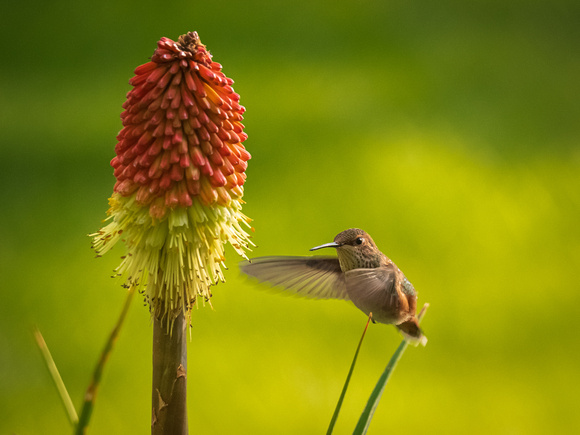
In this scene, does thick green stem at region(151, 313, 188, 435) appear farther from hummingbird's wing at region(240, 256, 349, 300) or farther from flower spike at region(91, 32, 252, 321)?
hummingbird's wing at region(240, 256, 349, 300)

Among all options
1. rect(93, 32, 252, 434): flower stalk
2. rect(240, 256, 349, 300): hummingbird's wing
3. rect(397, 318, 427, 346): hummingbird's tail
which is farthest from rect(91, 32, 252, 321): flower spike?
rect(397, 318, 427, 346): hummingbird's tail

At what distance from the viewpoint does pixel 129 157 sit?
0.55 metres

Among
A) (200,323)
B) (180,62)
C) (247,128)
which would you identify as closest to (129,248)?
(180,62)

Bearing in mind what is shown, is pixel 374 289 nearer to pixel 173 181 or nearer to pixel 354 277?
pixel 354 277

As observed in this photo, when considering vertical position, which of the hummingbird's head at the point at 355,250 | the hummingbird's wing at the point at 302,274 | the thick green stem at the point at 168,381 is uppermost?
the hummingbird's head at the point at 355,250

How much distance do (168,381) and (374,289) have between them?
24 cm

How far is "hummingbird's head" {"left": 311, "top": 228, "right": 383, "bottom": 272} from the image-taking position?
683mm

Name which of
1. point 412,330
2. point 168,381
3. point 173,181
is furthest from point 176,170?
point 412,330

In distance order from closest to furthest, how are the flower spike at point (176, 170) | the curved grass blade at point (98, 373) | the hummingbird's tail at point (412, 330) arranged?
the curved grass blade at point (98, 373), the flower spike at point (176, 170), the hummingbird's tail at point (412, 330)

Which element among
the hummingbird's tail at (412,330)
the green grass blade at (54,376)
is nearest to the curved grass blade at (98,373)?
the green grass blade at (54,376)

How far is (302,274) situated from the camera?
2.49 ft

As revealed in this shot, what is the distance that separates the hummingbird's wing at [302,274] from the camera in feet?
2.30

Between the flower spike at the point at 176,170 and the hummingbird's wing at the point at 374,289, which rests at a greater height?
the flower spike at the point at 176,170

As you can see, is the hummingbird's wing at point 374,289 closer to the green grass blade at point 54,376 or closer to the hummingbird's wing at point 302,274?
the hummingbird's wing at point 302,274
